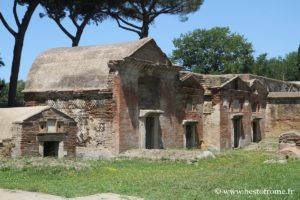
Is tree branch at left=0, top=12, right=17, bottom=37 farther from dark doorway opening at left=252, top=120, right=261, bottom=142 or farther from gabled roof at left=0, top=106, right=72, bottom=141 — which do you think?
dark doorway opening at left=252, top=120, right=261, bottom=142

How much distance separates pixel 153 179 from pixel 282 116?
19.8 m

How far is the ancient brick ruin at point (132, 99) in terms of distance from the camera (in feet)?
63.2

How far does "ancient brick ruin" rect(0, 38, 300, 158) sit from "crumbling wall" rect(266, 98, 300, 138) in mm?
3722

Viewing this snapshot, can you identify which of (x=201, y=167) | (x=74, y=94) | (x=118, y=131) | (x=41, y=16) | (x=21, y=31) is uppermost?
(x=41, y=16)

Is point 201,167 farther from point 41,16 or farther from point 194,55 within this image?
point 194,55

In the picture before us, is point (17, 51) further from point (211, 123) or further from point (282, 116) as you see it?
point (282, 116)

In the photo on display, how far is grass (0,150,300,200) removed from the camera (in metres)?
9.84

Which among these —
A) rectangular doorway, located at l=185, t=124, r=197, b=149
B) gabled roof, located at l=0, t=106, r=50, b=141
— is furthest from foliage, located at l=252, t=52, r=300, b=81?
gabled roof, located at l=0, t=106, r=50, b=141

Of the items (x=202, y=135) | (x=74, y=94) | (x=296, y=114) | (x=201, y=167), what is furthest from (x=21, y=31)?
(x=296, y=114)

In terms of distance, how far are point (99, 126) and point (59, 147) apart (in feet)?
7.84

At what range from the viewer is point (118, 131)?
1905cm

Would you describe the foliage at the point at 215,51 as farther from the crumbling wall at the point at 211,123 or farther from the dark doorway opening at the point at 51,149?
the dark doorway opening at the point at 51,149

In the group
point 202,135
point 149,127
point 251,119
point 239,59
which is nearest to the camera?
point 149,127

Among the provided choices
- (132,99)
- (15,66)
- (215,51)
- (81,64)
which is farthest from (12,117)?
(215,51)
